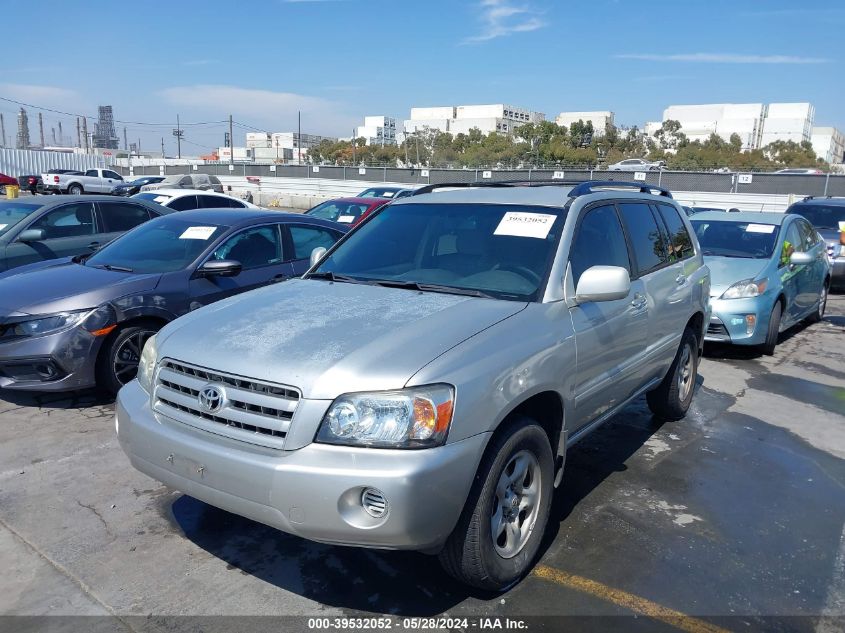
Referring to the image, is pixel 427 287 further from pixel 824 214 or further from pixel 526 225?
pixel 824 214

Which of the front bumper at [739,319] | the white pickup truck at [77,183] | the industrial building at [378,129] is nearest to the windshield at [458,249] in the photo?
the front bumper at [739,319]

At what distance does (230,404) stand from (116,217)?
22.8 feet

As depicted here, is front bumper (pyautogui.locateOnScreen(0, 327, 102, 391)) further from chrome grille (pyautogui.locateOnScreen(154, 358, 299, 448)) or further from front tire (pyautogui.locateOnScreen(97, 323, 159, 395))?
chrome grille (pyautogui.locateOnScreen(154, 358, 299, 448))

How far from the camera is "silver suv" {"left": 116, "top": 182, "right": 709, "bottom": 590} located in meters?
2.51

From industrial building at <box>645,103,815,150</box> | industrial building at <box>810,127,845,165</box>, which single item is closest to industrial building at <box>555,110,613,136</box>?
industrial building at <box>645,103,815,150</box>

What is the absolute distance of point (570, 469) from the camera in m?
4.45

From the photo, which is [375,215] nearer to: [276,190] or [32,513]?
[32,513]

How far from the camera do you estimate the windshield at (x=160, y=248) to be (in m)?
5.87

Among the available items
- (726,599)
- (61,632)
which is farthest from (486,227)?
(61,632)

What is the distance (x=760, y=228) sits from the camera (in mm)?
8195

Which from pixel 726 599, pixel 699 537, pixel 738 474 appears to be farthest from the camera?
pixel 738 474

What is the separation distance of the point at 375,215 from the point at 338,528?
100 inches

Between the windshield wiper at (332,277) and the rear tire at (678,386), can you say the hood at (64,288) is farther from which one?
the rear tire at (678,386)

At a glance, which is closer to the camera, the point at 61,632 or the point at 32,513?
the point at 61,632
